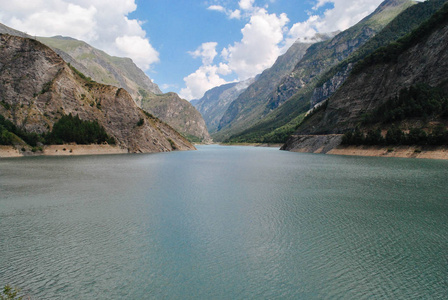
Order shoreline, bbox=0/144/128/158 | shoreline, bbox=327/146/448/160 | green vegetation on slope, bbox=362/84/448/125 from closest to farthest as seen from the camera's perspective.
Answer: shoreline, bbox=327/146/448/160 < green vegetation on slope, bbox=362/84/448/125 < shoreline, bbox=0/144/128/158

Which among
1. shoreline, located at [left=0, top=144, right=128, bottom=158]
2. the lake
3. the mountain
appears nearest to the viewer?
the lake

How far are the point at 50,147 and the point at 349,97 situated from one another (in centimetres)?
11117

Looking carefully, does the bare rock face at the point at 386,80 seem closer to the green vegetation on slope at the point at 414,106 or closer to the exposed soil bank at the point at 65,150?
the green vegetation on slope at the point at 414,106

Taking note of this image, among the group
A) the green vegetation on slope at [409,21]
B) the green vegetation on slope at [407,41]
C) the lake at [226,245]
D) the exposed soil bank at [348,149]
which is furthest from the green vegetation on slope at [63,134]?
the green vegetation on slope at [409,21]

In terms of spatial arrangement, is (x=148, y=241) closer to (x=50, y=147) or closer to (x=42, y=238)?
(x=42, y=238)

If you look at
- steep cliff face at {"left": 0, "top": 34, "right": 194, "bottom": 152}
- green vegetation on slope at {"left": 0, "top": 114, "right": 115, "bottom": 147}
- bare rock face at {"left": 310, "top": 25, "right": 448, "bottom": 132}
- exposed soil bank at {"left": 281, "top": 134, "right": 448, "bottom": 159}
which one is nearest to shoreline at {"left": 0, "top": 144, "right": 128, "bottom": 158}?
green vegetation on slope at {"left": 0, "top": 114, "right": 115, "bottom": 147}

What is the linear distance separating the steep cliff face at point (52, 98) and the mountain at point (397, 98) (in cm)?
7787

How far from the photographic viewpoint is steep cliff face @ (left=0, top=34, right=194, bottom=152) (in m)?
95.3

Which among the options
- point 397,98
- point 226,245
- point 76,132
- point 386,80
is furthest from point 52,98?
point 386,80

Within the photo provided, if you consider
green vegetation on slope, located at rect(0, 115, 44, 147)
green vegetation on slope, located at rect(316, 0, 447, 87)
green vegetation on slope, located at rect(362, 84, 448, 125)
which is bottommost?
green vegetation on slope, located at rect(362, 84, 448, 125)

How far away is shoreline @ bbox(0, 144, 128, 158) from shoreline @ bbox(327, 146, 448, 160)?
86.2m

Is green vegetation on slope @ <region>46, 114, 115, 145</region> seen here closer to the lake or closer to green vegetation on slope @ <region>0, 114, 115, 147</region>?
green vegetation on slope @ <region>0, 114, 115, 147</region>

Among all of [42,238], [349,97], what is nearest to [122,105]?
[349,97]

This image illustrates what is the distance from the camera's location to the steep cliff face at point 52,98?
95306 millimetres
